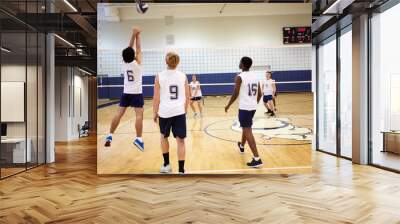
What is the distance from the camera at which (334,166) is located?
6367 millimetres

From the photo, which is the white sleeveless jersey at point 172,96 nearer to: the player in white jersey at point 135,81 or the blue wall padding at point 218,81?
the blue wall padding at point 218,81

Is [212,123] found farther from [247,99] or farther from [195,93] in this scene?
[247,99]

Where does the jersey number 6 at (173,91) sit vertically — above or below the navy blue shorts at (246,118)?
above

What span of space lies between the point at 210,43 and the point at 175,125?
4.30 ft

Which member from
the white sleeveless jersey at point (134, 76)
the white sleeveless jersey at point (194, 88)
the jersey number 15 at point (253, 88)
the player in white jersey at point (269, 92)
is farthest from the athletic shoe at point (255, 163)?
the white sleeveless jersey at point (134, 76)

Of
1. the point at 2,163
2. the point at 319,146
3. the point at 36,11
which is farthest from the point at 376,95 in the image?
the point at 2,163

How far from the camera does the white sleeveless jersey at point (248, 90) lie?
208 inches

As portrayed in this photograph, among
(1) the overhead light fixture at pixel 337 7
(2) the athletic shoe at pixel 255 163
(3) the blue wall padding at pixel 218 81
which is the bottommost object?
(2) the athletic shoe at pixel 255 163

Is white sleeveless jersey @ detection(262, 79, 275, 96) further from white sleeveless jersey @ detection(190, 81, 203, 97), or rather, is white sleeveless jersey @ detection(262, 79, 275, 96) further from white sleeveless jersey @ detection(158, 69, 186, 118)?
white sleeveless jersey @ detection(158, 69, 186, 118)

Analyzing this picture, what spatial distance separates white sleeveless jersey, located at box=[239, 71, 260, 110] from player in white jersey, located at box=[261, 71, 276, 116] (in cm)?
12

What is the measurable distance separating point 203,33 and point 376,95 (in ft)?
10.9

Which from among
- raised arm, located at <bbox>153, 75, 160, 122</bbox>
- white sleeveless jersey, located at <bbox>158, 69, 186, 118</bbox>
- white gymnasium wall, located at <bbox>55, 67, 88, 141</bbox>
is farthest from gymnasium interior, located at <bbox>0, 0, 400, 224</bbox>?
white gymnasium wall, located at <bbox>55, 67, 88, 141</bbox>

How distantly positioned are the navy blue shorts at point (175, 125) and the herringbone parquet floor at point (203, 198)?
2.19ft

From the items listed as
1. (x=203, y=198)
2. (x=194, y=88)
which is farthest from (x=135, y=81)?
(x=203, y=198)
